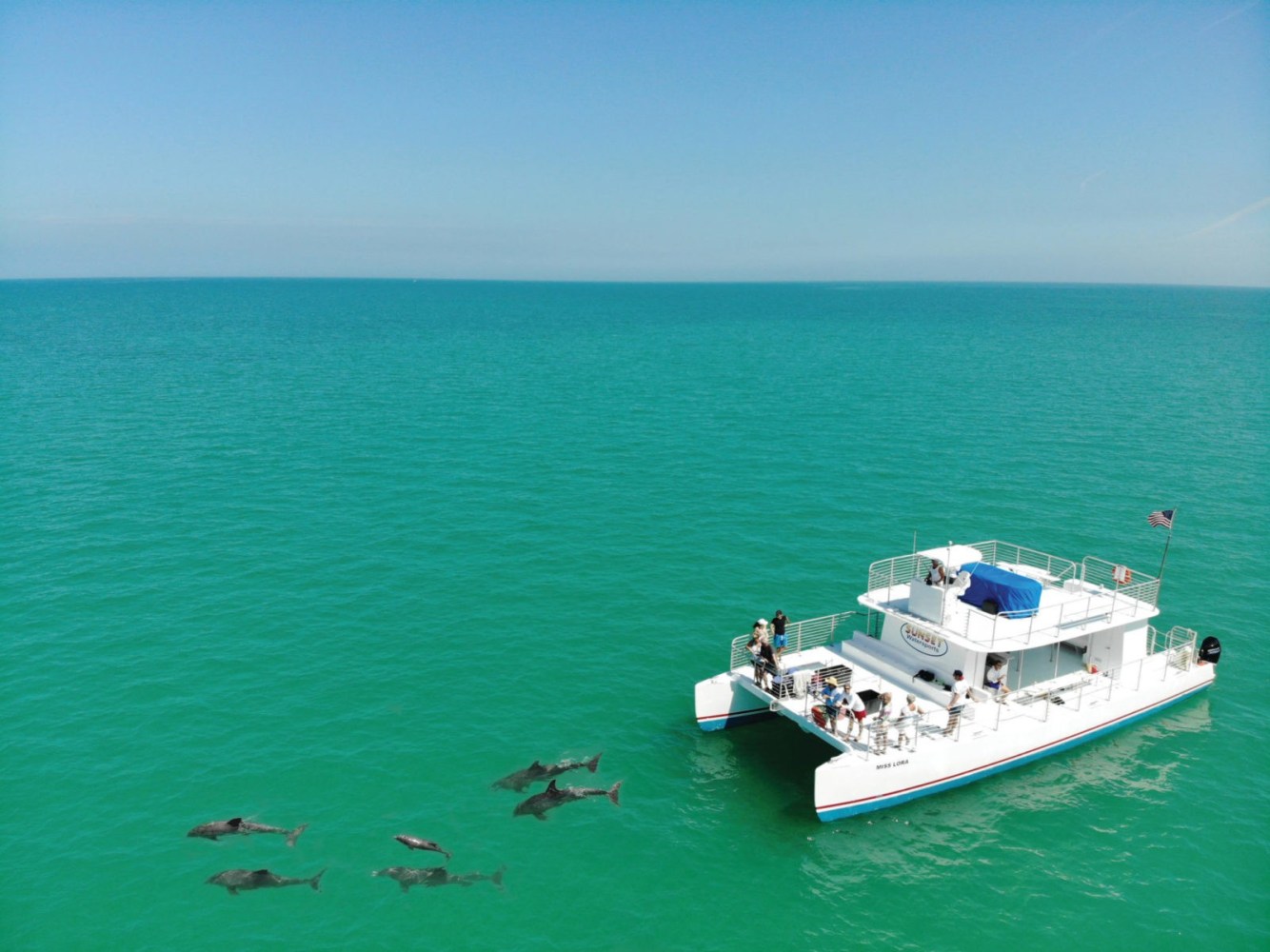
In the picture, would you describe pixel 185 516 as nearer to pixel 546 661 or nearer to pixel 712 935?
pixel 546 661

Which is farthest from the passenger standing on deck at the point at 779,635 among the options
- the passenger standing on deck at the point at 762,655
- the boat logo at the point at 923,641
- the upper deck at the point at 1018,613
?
the boat logo at the point at 923,641

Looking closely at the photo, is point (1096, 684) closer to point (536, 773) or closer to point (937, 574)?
point (937, 574)

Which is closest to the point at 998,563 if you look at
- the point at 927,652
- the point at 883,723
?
the point at 927,652

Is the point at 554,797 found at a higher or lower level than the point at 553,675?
lower

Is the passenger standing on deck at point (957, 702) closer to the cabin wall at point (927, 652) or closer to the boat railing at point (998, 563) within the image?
the cabin wall at point (927, 652)

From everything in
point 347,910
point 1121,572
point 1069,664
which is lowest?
point 347,910

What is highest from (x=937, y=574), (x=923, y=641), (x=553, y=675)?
(x=937, y=574)

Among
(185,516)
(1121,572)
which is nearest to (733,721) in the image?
(1121,572)
